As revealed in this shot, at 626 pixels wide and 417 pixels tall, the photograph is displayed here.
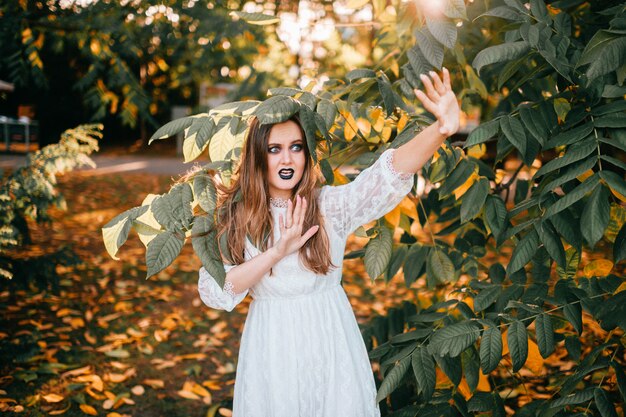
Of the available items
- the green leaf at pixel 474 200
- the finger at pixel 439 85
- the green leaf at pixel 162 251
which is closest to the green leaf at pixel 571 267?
the green leaf at pixel 474 200

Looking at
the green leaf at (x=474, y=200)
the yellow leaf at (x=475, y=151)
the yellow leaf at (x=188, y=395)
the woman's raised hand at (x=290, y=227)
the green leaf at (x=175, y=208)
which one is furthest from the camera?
the yellow leaf at (x=188, y=395)

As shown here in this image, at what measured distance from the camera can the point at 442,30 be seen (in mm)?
Answer: 1665

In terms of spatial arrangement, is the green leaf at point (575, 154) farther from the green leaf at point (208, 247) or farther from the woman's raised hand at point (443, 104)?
the green leaf at point (208, 247)

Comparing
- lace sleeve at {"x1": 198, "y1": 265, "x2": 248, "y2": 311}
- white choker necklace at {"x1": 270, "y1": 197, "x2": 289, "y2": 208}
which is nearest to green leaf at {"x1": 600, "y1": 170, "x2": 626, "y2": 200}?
white choker necklace at {"x1": 270, "y1": 197, "x2": 289, "y2": 208}

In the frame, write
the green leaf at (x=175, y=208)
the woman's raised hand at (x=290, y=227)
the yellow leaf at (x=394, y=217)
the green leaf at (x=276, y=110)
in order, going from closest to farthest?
the green leaf at (x=175, y=208)
the green leaf at (x=276, y=110)
the woman's raised hand at (x=290, y=227)
the yellow leaf at (x=394, y=217)

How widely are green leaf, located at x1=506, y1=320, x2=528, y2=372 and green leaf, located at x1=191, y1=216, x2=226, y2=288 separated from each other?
964 mm

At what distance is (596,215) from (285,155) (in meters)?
1.01

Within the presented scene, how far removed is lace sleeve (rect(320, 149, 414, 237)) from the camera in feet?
5.72

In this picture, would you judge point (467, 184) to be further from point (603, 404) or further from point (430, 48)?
point (603, 404)

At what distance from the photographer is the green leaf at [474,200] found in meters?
1.93

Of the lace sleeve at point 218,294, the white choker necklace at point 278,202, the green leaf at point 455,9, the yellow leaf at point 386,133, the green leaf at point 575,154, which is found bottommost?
the lace sleeve at point 218,294

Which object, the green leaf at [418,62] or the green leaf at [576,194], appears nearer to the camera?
the green leaf at [576,194]

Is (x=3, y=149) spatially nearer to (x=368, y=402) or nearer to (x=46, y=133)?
(x=46, y=133)

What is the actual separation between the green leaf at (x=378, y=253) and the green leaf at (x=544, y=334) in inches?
22.0
